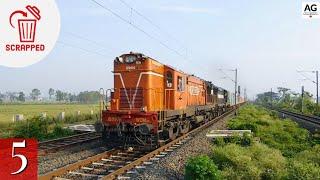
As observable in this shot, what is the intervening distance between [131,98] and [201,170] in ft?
24.5

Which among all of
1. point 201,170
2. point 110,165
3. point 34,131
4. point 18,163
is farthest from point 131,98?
point 201,170

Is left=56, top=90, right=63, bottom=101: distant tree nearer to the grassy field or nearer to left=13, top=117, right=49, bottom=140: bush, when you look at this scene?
the grassy field

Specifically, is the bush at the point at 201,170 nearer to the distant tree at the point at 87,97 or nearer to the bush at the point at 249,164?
the bush at the point at 249,164

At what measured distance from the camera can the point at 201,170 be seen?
9.13 m

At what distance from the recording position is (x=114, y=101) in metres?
16.1

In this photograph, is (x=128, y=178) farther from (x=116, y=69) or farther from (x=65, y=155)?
(x=116, y=69)

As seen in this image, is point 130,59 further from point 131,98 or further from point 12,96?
point 12,96

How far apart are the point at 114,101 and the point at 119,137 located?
1.54 metres

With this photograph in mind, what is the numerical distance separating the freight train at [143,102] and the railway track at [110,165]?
0.78 meters

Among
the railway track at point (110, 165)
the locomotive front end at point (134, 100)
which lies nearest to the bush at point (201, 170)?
the railway track at point (110, 165)

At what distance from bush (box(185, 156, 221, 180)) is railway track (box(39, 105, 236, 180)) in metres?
1.88

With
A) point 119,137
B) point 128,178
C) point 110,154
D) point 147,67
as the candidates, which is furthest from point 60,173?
point 147,67

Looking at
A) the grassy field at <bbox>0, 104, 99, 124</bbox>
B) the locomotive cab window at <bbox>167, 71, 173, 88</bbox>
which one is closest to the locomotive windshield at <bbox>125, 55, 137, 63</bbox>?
the locomotive cab window at <bbox>167, 71, 173, 88</bbox>

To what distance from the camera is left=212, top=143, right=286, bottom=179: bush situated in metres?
9.66
